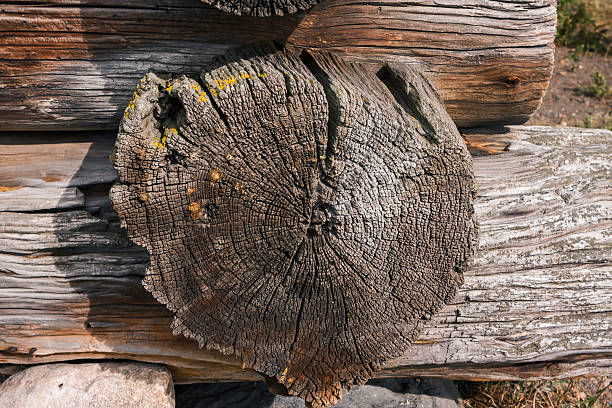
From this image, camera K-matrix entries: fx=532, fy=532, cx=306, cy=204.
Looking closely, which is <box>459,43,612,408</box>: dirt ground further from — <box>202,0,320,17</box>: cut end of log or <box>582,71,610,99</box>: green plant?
<box>202,0,320,17</box>: cut end of log

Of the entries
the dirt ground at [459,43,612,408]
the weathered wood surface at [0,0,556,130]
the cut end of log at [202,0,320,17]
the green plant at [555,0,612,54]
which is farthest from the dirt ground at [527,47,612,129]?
the cut end of log at [202,0,320,17]

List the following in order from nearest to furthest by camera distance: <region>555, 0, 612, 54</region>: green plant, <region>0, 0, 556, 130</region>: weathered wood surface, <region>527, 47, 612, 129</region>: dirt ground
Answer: <region>0, 0, 556, 130</region>: weathered wood surface, <region>527, 47, 612, 129</region>: dirt ground, <region>555, 0, 612, 54</region>: green plant

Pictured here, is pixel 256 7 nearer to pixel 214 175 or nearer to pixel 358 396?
pixel 214 175

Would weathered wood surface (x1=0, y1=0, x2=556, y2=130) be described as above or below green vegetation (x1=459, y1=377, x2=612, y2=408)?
above

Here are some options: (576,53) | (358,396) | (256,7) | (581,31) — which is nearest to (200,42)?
(256,7)

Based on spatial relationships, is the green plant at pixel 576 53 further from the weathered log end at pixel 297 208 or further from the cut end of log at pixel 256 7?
the cut end of log at pixel 256 7

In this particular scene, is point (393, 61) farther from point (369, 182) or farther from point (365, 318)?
point (365, 318)

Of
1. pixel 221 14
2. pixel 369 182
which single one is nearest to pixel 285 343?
pixel 369 182

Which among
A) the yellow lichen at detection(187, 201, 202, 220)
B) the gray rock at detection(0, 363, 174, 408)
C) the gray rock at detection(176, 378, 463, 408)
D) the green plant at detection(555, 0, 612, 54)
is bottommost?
the gray rock at detection(176, 378, 463, 408)
